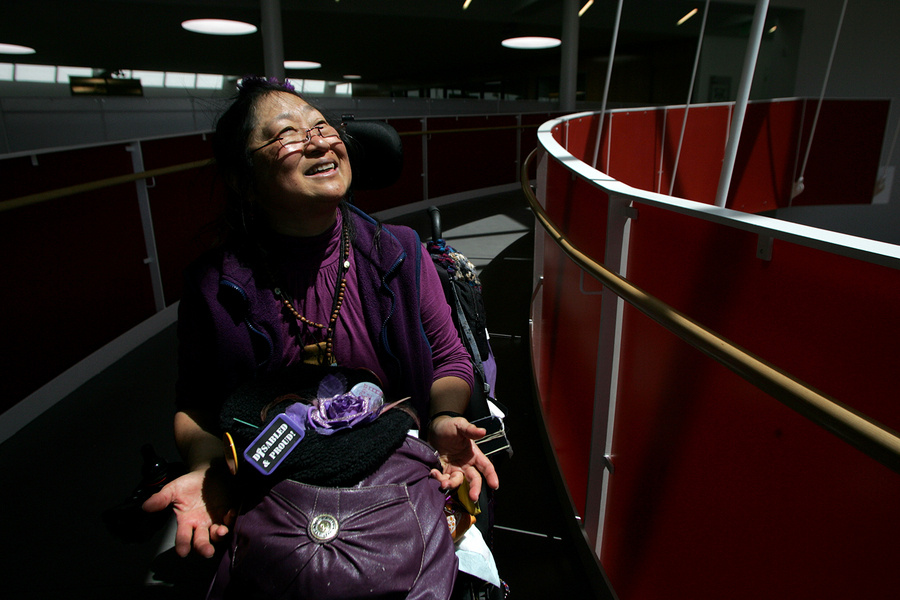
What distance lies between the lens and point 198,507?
105cm

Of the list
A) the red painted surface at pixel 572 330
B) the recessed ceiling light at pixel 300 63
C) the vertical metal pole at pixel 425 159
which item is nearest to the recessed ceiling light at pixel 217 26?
the vertical metal pole at pixel 425 159

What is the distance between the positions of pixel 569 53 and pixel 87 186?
11.6 meters

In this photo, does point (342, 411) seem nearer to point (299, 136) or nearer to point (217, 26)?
point (299, 136)

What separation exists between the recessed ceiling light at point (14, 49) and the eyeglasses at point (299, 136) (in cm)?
2213

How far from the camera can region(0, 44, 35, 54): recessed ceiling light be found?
17266 mm

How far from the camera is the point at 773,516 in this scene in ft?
3.09

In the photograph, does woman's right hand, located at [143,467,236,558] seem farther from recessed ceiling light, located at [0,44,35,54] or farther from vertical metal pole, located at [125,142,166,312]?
recessed ceiling light, located at [0,44,35,54]

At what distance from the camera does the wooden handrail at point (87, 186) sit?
2.42 metres

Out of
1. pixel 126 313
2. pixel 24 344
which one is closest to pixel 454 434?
pixel 24 344

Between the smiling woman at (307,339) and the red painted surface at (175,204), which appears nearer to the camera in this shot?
the smiling woman at (307,339)

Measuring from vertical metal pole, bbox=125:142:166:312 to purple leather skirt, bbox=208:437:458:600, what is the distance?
11.2 feet

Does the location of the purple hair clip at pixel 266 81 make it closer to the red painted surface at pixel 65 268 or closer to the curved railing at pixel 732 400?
the curved railing at pixel 732 400

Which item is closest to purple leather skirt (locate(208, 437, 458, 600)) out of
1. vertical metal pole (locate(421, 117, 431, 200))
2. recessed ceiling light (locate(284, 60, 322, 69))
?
vertical metal pole (locate(421, 117, 431, 200))

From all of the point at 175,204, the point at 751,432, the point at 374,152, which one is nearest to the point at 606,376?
the point at 751,432
